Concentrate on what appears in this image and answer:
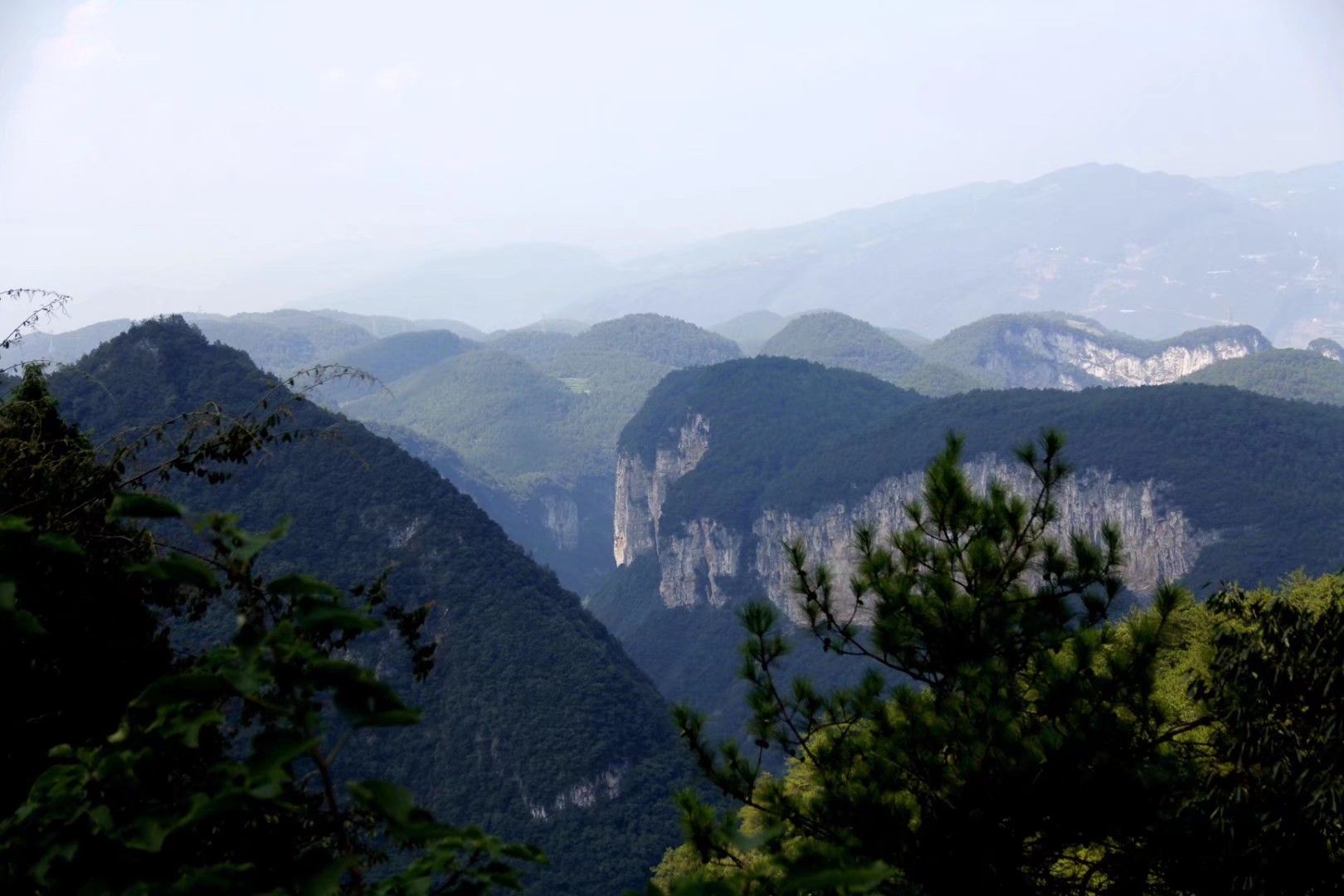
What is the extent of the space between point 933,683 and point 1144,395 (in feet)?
318

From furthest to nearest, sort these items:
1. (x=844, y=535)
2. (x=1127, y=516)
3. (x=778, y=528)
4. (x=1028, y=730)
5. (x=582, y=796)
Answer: (x=778, y=528) < (x=844, y=535) < (x=1127, y=516) < (x=582, y=796) < (x=1028, y=730)

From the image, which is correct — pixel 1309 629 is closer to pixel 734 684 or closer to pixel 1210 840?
pixel 1210 840

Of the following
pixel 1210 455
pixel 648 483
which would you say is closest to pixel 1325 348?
pixel 1210 455

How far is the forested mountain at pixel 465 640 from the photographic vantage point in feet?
170

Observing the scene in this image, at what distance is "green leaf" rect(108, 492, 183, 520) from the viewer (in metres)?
2.98

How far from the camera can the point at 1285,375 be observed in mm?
131500

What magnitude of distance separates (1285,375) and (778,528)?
2639 inches

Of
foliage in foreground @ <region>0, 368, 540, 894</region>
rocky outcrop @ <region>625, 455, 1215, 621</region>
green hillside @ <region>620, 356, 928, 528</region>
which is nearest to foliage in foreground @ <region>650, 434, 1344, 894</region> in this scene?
foliage in foreground @ <region>0, 368, 540, 894</region>

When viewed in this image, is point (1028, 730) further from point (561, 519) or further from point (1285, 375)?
point (561, 519)

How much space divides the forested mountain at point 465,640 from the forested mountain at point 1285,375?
9483 cm

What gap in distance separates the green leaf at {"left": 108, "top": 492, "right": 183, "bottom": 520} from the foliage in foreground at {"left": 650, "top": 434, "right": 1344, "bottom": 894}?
5406mm

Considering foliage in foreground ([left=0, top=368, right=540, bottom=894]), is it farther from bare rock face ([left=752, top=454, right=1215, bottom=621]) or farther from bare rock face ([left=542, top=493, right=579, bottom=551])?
bare rock face ([left=542, top=493, right=579, bottom=551])

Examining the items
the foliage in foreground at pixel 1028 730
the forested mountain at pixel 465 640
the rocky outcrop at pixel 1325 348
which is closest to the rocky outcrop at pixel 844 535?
the forested mountain at pixel 465 640

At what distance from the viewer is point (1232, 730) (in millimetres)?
8312
